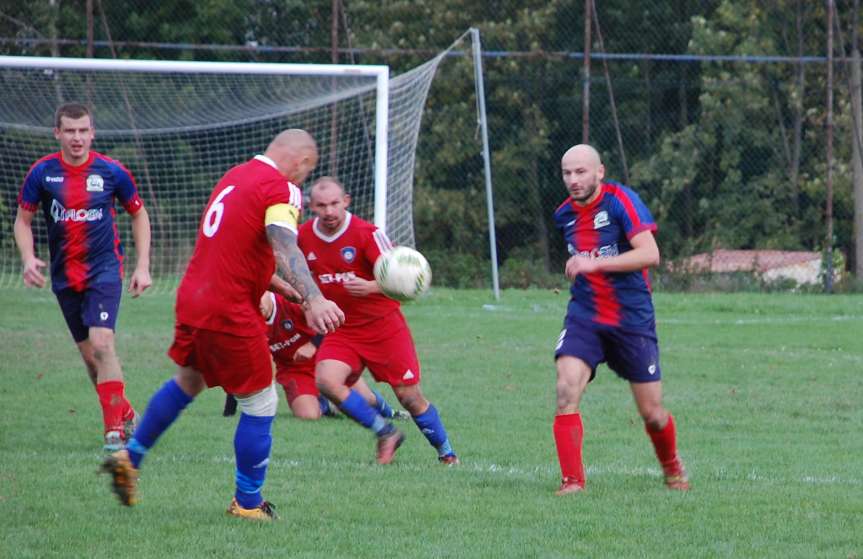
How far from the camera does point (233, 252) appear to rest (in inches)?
224

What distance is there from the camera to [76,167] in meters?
8.32

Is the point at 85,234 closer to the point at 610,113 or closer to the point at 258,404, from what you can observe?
the point at 258,404

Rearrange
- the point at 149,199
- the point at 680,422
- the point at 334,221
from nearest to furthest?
the point at 334,221
the point at 680,422
the point at 149,199

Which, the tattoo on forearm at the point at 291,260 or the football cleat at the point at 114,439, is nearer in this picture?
the tattoo on forearm at the point at 291,260

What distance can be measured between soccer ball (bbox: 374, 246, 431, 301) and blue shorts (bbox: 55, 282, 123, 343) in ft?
7.38

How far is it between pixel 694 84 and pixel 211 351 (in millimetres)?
21933

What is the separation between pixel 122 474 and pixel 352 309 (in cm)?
283

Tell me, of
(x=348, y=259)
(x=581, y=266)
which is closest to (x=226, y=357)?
(x=581, y=266)

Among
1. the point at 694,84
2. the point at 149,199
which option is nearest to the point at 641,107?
the point at 694,84

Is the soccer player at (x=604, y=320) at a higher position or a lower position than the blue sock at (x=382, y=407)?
higher

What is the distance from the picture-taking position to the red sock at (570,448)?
6543 mm

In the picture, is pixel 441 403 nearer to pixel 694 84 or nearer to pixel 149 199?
pixel 149 199

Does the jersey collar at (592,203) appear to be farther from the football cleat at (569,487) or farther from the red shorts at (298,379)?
the red shorts at (298,379)

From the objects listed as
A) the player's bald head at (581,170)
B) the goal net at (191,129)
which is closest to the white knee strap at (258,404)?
the player's bald head at (581,170)
